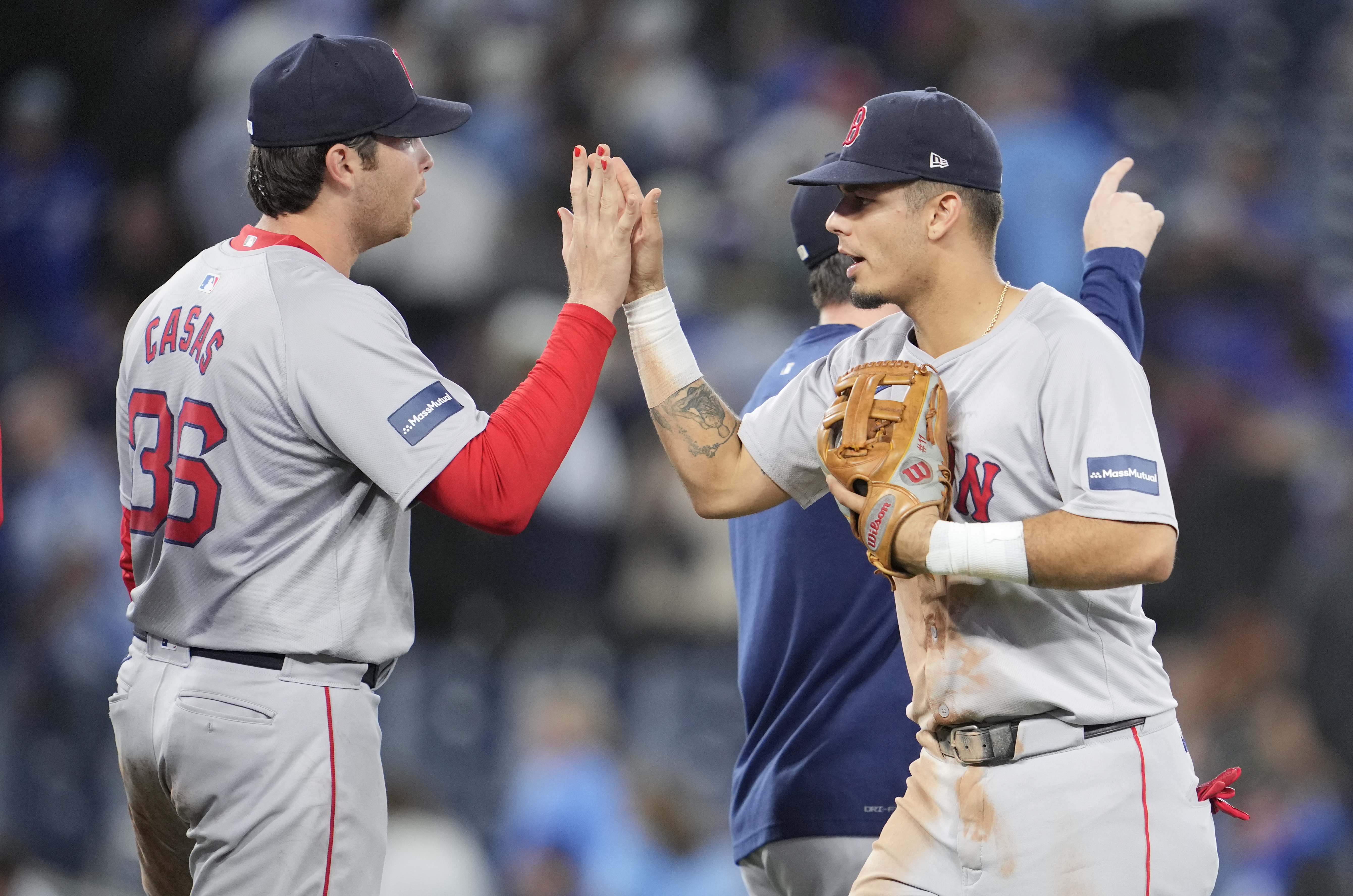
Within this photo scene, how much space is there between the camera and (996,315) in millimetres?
3320

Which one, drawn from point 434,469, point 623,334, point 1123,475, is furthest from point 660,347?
point 623,334

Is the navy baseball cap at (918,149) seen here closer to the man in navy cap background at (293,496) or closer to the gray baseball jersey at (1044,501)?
the gray baseball jersey at (1044,501)

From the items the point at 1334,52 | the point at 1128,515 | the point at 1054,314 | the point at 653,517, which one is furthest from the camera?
the point at 1334,52

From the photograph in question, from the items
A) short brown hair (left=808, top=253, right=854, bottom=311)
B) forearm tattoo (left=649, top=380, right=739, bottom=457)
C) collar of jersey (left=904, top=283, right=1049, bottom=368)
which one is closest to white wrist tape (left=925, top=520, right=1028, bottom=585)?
collar of jersey (left=904, top=283, right=1049, bottom=368)

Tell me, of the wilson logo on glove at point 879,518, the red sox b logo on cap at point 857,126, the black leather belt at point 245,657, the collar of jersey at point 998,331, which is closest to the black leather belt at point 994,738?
the wilson logo on glove at point 879,518

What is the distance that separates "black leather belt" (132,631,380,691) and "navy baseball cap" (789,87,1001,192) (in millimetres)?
1420

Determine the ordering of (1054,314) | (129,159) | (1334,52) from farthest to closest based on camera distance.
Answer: (1334,52) < (129,159) < (1054,314)

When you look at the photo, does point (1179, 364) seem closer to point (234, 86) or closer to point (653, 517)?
point (653, 517)

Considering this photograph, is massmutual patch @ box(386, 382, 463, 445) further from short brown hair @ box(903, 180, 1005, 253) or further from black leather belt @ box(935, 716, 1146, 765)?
black leather belt @ box(935, 716, 1146, 765)

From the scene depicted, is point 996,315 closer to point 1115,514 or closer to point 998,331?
point 998,331

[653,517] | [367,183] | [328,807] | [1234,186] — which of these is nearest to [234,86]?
[653,517]

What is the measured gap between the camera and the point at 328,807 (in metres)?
3.03

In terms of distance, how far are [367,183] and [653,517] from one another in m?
4.90

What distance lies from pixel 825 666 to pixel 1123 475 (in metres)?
1.08
